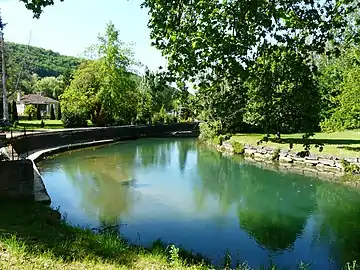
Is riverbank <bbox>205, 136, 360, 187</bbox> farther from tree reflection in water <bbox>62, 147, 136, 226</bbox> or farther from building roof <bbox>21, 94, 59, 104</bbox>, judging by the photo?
building roof <bbox>21, 94, 59, 104</bbox>

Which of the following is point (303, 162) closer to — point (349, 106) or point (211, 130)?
point (349, 106)

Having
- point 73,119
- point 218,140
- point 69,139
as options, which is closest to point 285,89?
point 69,139

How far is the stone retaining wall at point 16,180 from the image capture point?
37.2 ft

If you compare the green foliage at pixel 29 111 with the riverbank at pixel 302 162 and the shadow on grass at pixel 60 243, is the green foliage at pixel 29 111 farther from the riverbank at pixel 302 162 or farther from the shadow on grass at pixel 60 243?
the shadow on grass at pixel 60 243

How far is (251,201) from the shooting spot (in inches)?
637

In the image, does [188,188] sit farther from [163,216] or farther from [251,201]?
[163,216]

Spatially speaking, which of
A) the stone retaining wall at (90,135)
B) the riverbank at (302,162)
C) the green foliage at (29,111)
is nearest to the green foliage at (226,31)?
the riverbank at (302,162)

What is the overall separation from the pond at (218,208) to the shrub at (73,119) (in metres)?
16.4

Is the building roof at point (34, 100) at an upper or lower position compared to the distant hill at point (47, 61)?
lower

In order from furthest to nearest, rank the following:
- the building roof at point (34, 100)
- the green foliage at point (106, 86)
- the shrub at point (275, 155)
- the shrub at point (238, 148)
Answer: the building roof at point (34, 100), the green foliage at point (106, 86), the shrub at point (238, 148), the shrub at point (275, 155)

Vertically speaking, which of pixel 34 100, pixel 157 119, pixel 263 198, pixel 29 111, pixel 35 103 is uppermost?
pixel 34 100

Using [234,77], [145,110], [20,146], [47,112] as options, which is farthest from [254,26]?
[47,112]

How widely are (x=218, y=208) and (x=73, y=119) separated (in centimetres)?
3079

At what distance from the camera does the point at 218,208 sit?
14914mm
